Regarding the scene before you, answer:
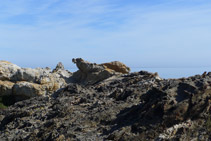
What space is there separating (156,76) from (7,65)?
27814mm

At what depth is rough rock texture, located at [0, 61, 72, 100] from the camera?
41.8 meters

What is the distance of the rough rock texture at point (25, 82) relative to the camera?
137 ft

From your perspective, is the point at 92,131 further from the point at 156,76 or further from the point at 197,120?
the point at 156,76

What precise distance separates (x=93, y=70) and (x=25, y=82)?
11.3 m

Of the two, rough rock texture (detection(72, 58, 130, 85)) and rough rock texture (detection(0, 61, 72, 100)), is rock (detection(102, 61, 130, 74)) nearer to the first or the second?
rough rock texture (detection(72, 58, 130, 85))

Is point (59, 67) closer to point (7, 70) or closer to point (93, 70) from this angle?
point (93, 70)

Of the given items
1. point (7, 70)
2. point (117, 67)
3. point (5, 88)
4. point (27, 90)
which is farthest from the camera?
point (117, 67)

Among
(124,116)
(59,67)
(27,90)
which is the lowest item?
(124,116)

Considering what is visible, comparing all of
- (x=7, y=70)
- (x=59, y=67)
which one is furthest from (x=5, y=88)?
(x=59, y=67)

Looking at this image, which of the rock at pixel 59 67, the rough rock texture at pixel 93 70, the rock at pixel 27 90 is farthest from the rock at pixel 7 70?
the rough rock texture at pixel 93 70

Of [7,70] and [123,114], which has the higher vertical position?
[7,70]

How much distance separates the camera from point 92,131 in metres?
15.5

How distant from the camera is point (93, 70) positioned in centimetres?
4875

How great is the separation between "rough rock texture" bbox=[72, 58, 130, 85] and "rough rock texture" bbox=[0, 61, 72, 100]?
4.74 metres
